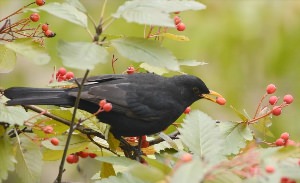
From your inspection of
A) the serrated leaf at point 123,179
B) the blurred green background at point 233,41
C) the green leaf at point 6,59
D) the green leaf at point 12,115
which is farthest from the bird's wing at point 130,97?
the blurred green background at point 233,41

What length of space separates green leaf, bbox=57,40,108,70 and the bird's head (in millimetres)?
1471

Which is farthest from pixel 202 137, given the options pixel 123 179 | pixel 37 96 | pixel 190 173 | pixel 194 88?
pixel 194 88

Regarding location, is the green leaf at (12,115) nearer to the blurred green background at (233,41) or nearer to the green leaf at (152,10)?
the green leaf at (152,10)

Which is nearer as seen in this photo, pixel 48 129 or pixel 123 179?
pixel 123 179

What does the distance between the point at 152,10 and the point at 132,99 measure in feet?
4.00

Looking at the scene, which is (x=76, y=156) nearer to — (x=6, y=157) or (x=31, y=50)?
(x=6, y=157)

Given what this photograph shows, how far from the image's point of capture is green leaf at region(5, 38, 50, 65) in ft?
8.44

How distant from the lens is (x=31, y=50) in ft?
8.77

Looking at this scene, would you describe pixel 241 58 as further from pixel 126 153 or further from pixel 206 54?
pixel 126 153

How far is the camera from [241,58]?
6039 mm

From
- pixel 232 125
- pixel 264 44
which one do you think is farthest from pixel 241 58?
pixel 232 125

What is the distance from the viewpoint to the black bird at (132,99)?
11.4 ft

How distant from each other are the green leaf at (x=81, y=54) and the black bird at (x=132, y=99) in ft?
2.95

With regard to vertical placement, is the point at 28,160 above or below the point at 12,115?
below
